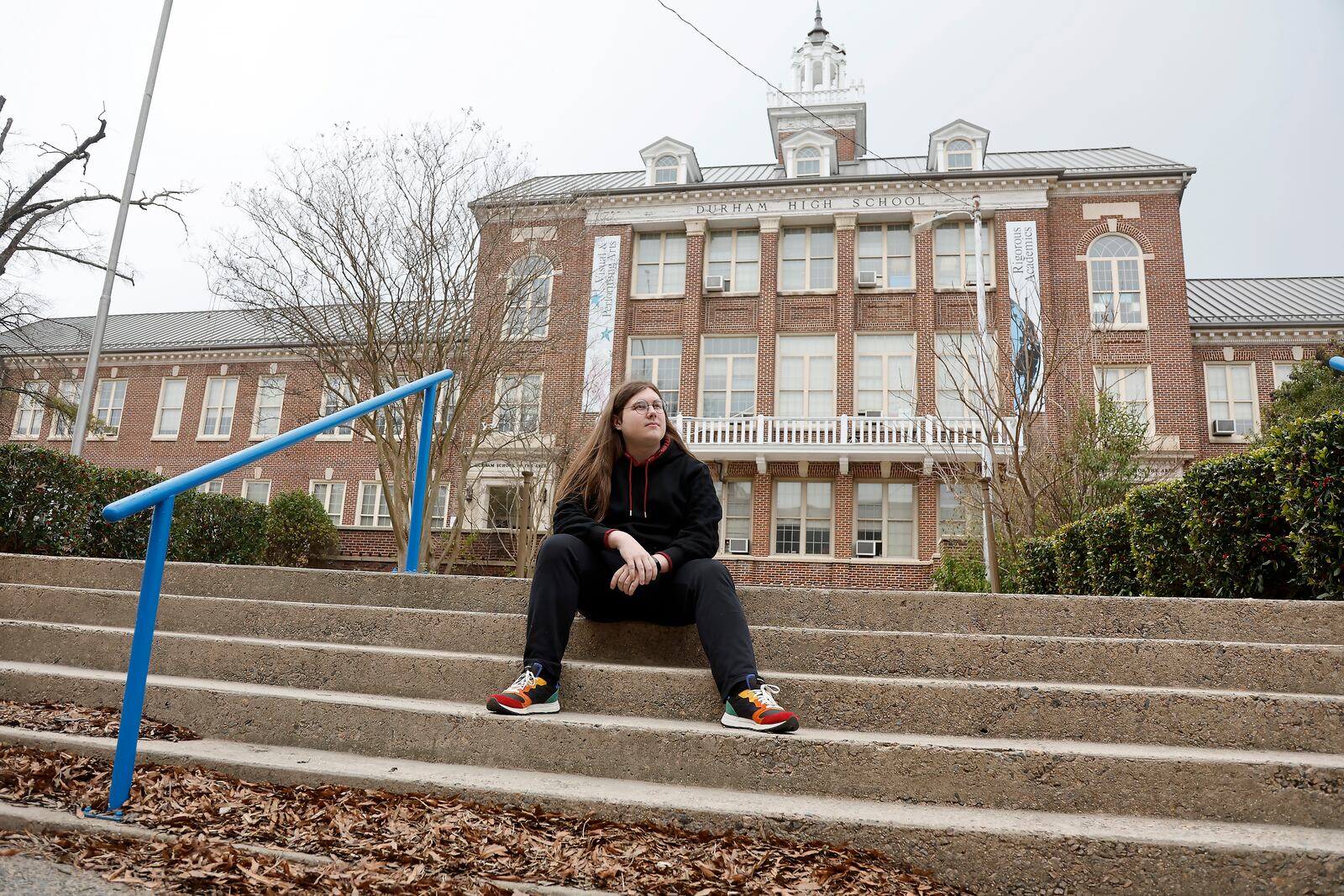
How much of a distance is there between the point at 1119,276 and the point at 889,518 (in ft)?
28.2

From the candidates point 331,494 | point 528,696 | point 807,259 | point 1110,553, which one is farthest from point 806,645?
point 331,494

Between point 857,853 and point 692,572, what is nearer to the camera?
point 857,853

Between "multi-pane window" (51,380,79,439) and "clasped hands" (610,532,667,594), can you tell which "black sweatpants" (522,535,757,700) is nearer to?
"clasped hands" (610,532,667,594)

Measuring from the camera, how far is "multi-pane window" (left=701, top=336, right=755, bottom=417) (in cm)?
2148

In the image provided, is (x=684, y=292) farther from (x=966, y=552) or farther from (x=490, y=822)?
(x=490, y=822)

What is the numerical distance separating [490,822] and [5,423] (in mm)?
34027

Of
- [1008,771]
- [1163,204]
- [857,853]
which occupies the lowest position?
[857,853]

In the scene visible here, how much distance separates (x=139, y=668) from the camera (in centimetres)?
227

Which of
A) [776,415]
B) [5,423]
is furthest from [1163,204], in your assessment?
[5,423]

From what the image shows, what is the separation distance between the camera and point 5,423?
27.6m

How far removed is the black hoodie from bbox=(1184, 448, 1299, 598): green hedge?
→ 252 cm

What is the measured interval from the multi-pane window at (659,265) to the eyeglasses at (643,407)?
19.3 m

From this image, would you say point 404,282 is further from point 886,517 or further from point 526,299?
point 886,517

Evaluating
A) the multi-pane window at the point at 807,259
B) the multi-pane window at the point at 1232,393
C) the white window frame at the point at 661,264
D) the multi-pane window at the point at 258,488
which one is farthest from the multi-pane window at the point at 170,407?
the multi-pane window at the point at 1232,393
